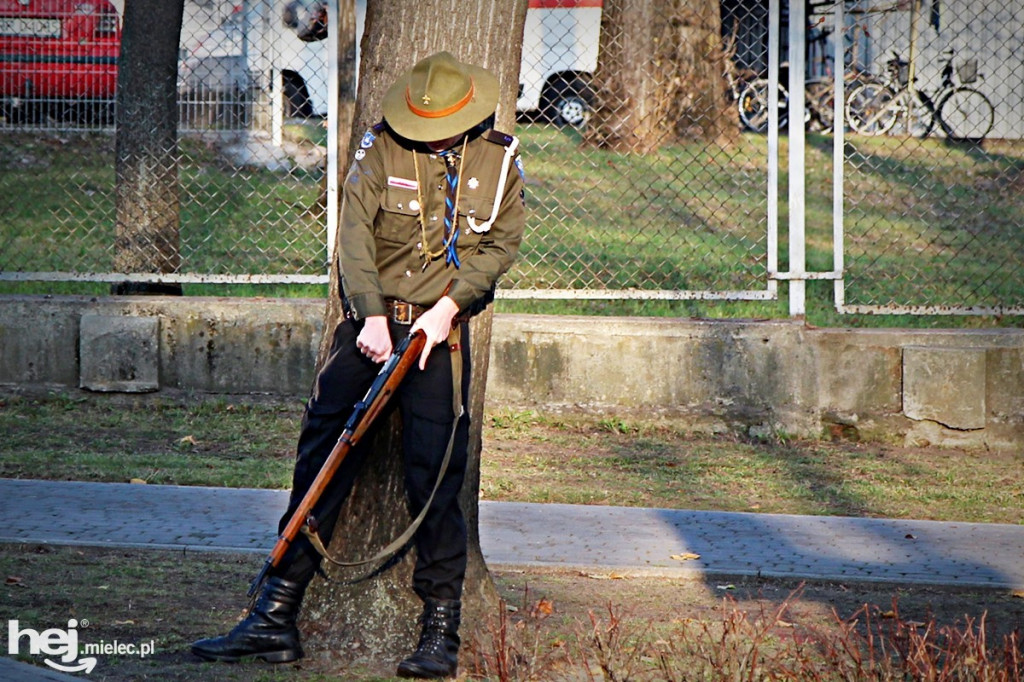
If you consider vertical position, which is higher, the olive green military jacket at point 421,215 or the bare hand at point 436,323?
the olive green military jacket at point 421,215

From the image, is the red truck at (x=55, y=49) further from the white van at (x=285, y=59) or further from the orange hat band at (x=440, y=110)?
the orange hat band at (x=440, y=110)

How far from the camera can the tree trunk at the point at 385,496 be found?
4.46 meters

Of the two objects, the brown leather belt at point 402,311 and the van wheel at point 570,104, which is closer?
the brown leather belt at point 402,311

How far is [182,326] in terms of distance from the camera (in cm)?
855

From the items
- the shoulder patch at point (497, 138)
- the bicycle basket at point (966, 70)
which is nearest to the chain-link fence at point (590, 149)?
the bicycle basket at point (966, 70)

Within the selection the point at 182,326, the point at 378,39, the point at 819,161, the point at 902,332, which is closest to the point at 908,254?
the point at 902,332

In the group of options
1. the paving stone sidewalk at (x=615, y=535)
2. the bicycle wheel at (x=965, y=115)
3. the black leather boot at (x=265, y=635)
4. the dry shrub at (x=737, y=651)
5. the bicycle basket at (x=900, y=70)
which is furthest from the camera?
the bicycle basket at (x=900, y=70)

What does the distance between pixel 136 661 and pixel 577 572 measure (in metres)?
1.91

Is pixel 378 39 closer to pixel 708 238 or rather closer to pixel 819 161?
pixel 708 238

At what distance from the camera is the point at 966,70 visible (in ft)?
39.4

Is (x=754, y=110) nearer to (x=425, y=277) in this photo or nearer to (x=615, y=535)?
(x=615, y=535)

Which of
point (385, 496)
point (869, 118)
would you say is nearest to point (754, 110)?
point (869, 118)

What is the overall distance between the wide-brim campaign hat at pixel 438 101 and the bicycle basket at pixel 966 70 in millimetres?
7870

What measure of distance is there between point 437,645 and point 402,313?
108cm
